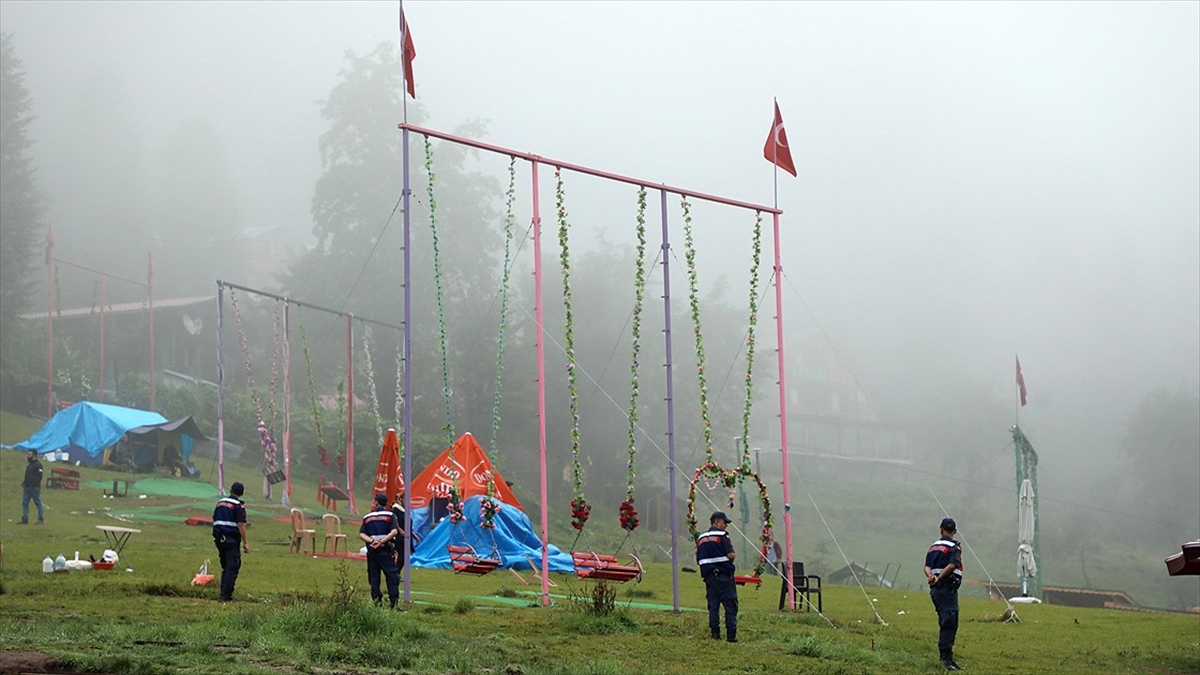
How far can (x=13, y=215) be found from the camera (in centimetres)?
7188

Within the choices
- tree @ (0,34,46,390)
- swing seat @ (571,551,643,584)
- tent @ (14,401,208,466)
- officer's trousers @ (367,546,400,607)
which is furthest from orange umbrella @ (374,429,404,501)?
tree @ (0,34,46,390)

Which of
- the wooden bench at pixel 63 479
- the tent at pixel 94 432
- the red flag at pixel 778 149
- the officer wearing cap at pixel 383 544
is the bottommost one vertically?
the officer wearing cap at pixel 383 544

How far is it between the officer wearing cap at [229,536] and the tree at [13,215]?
1978 inches

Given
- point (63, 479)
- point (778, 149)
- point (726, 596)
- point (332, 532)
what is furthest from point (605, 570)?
point (63, 479)

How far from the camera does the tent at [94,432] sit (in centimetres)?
5091

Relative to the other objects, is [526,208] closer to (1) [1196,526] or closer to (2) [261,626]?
(1) [1196,526]

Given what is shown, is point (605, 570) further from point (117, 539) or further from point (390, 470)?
point (117, 539)

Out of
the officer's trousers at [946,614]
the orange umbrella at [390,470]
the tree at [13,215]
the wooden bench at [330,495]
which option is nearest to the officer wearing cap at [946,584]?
the officer's trousers at [946,614]

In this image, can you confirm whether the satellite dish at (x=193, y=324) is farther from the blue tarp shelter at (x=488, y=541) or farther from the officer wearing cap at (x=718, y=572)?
the officer wearing cap at (x=718, y=572)

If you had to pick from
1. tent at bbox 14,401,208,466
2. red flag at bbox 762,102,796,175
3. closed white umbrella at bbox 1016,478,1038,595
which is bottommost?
closed white umbrella at bbox 1016,478,1038,595

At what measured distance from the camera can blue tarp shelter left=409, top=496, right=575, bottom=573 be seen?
31781mm

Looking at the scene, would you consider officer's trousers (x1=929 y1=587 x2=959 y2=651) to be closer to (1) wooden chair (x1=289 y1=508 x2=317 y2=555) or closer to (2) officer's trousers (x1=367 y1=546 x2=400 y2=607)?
(2) officer's trousers (x1=367 y1=546 x2=400 y2=607)

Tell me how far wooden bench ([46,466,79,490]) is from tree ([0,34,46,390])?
2464 centimetres

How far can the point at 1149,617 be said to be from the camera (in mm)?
28344
